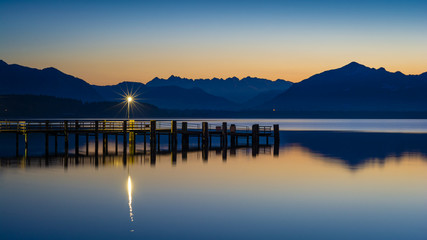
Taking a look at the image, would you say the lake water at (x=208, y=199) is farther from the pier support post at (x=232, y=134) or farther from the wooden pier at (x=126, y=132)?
the pier support post at (x=232, y=134)

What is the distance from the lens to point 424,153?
66.4 meters

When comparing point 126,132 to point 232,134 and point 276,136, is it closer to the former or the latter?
point 232,134

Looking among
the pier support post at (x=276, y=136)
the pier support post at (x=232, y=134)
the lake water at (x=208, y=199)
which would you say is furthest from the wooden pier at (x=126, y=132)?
the lake water at (x=208, y=199)

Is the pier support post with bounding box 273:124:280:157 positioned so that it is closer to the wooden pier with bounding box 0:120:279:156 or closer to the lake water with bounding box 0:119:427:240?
the wooden pier with bounding box 0:120:279:156

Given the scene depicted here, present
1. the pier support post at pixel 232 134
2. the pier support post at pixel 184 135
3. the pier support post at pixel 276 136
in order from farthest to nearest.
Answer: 1. the pier support post at pixel 232 134
2. the pier support post at pixel 276 136
3. the pier support post at pixel 184 135

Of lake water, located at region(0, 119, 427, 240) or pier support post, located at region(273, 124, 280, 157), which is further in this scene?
pier support post, located at region(273, 124, 280, 157)

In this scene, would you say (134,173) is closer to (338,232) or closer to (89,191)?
(89,191)

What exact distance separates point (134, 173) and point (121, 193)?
8.49 m

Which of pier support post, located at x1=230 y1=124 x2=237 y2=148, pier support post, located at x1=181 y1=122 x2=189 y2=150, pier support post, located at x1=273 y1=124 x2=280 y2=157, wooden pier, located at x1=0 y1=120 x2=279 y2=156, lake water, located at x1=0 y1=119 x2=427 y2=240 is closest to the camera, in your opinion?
lake water, located at x1=0 y1=119 x2=427 y2=240

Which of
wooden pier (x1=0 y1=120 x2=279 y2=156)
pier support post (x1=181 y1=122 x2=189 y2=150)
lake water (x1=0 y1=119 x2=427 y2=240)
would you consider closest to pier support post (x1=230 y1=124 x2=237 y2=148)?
wooden pier (x1=0 y1=120 x2=279 y2=156)

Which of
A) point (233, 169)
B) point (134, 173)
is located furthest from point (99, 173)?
point (233, 169)

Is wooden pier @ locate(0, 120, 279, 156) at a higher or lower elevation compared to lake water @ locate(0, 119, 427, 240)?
higher

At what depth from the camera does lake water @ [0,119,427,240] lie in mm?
24250

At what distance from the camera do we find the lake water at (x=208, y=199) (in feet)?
79.6
